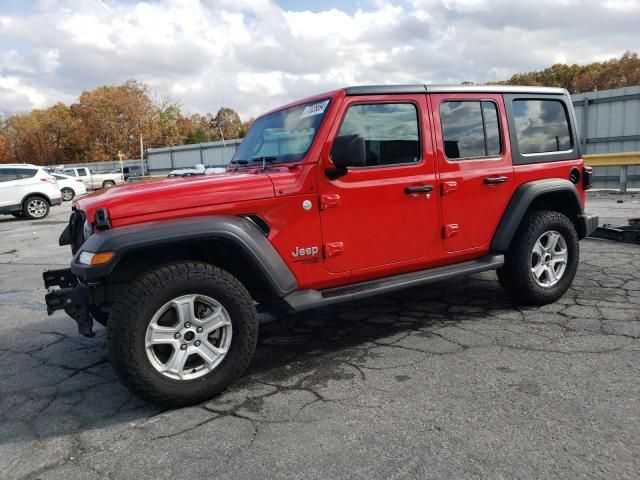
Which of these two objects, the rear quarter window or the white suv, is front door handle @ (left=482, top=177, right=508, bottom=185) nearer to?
the rear quarter window

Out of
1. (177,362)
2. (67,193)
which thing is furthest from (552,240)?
(67,193)

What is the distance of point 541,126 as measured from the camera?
462 centimetres

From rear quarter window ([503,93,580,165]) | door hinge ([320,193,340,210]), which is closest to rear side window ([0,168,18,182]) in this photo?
door hinge ([320,193,340,210])

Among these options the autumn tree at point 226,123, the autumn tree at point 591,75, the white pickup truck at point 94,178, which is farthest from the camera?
the autumn tree at point 226,123

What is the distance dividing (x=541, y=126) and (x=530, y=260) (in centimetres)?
122

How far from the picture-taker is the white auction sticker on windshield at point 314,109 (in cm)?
367

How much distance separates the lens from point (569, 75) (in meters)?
54.0

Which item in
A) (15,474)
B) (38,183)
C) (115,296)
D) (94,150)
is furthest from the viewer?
(94,150)

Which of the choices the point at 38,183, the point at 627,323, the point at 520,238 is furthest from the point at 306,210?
the point at 38,183

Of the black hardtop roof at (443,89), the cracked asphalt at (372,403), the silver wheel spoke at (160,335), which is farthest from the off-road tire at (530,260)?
the silver wheel spoke at (160,335)

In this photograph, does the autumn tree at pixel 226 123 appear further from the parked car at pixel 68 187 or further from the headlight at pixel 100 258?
the headlight at pixel 100 258

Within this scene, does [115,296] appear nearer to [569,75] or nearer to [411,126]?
[411,126]

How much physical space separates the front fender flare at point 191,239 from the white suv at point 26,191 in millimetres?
14461

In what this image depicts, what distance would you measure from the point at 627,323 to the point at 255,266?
2984 mm
